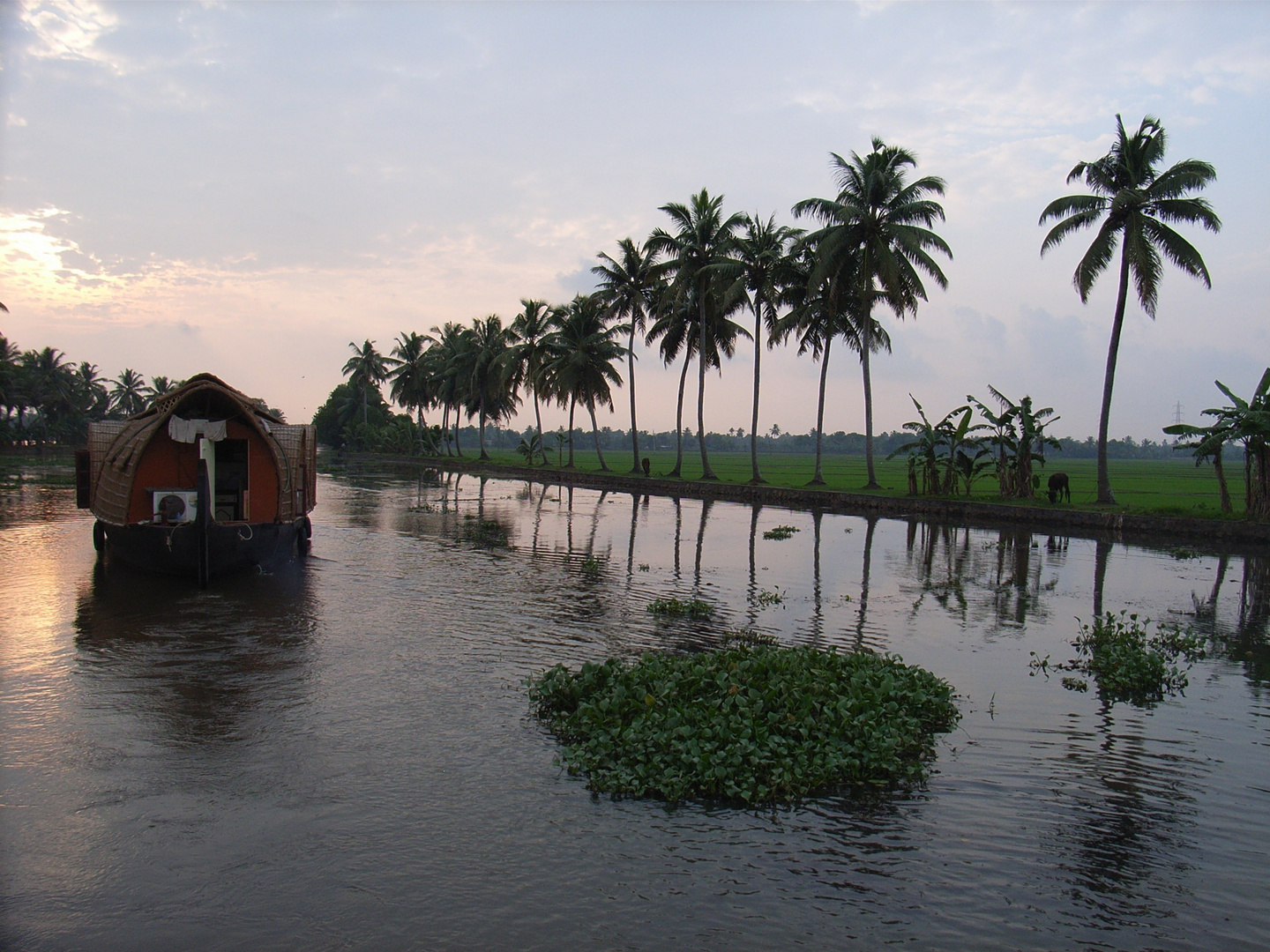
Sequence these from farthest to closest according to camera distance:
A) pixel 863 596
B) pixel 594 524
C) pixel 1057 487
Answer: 1. pixel 1057 487
2. pixel 594 524
3. pixel 863 596

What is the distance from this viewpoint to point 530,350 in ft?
183

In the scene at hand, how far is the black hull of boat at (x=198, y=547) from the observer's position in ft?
45.1

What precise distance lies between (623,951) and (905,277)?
105 feet

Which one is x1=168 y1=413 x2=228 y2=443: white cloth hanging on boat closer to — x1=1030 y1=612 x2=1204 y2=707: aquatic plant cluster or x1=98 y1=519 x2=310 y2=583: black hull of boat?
x1=98 y1=519 x2=310 y2=583: black hull of boat

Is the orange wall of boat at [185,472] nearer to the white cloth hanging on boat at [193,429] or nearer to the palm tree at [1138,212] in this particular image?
the white cloth hanging on boat at [193,429]

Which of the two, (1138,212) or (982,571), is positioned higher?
(1138,212)

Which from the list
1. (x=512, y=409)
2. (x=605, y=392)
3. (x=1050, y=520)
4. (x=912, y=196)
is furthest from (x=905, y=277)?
(x=512, y=409)

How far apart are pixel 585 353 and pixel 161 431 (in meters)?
35.1

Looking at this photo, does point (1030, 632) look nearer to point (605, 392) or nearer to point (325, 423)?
point (605, 392)

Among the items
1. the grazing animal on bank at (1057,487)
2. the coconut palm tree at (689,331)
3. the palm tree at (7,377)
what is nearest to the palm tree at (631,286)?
the coconut palm tree at (689,331)

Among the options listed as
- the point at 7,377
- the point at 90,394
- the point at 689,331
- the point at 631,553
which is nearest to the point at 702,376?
the point at 689,331

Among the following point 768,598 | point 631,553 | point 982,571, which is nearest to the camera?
point 768,598

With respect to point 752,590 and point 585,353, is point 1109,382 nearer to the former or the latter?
point 752,590

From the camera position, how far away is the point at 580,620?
11.7 m
